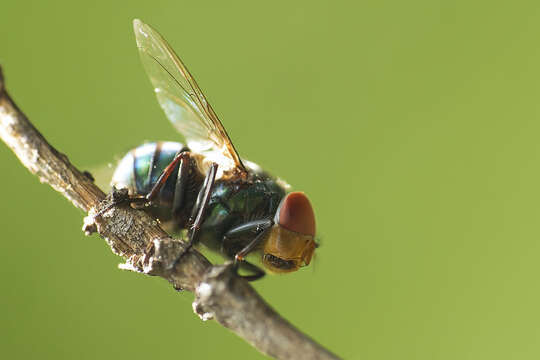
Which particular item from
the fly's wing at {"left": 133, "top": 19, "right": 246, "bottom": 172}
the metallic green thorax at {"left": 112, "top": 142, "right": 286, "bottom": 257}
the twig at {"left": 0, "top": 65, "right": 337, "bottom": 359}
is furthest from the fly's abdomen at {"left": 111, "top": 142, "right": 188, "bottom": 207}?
the twig at {"left": 0, "top": 65, "right": 337, "bottom": 359}

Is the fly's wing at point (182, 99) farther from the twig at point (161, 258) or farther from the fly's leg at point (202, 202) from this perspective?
the twig at point (161, 258)

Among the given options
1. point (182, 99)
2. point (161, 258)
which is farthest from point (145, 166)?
point (161, 258)

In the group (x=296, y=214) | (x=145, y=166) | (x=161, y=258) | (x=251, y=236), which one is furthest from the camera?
(x=145, y=166)

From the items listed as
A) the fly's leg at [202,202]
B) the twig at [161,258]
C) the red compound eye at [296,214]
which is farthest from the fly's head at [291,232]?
the twig at [161,258]

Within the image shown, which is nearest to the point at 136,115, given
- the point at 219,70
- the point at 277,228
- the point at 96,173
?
the point at 219,70

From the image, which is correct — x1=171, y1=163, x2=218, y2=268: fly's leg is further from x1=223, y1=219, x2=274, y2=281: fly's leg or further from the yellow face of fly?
the yellow face of fly

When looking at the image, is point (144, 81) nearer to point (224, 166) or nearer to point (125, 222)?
point (224, 166)

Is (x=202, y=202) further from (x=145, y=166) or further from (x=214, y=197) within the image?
(x=145, y=166)
